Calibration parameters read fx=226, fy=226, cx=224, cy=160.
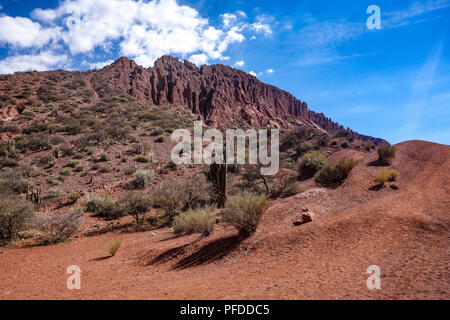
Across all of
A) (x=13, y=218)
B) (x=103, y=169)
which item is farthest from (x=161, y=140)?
(x=13, y=218)

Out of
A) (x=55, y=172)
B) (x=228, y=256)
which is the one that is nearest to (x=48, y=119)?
(x=55, y=172)

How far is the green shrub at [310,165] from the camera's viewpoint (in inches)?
627

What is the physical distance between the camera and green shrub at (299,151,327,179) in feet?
52.2

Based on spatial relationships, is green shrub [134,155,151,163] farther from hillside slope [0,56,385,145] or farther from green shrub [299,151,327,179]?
hillside slope [0,56,385,145]

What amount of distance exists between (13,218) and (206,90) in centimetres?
5979

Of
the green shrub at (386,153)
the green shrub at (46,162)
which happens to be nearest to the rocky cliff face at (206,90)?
the green shrub at (46,162)

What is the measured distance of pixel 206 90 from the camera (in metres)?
64.9

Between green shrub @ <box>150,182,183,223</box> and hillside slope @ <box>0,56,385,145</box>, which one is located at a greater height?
hillside slope @ <box>0,56,385,145</box>

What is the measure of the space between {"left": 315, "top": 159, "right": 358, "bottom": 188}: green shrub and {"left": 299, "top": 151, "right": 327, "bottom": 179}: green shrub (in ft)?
14.5

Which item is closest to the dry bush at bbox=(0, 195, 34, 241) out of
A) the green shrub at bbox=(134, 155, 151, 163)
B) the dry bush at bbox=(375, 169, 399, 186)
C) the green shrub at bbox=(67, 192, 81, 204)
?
the green shrub at bbox=(67, 192, 81, 204)

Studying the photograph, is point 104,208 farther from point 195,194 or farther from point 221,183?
point 221,183

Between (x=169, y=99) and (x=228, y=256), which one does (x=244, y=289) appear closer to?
(x=228, y=256)

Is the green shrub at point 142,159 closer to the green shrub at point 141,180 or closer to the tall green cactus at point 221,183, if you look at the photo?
the green shrub at point 141,180

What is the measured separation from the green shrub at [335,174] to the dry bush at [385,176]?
1425 millimetres
